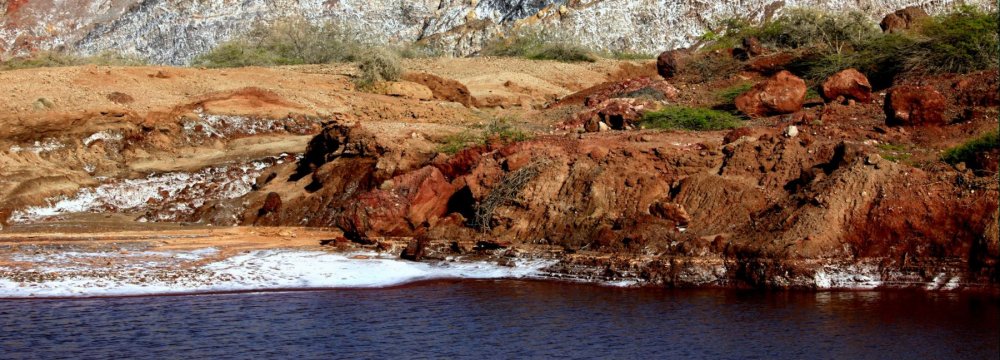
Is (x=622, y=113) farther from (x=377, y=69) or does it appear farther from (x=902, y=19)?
(x=902, y=19)

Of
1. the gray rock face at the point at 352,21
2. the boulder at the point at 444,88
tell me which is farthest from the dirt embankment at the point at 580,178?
the gray rock face at the point at 352,21

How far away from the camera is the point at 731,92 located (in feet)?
64.7

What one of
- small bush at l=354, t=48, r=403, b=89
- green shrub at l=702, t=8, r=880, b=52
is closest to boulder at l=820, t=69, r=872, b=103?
green shrub at l=702, t=8, r=880, b=52

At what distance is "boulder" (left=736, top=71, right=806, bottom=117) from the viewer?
17.3 m

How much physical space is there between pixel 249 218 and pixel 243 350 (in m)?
7.67

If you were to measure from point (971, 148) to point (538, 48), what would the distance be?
22.7 metres

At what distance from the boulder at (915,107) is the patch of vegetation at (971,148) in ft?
5.33

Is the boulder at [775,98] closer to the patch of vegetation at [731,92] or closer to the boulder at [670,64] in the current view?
the patch of vegetation at [731,92]

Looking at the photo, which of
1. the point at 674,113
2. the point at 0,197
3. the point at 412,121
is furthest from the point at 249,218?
the point at 674,113

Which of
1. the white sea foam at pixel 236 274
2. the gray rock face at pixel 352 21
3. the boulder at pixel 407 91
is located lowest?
the white sea foam at pixel 236 274

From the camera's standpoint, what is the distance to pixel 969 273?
10.3 metres

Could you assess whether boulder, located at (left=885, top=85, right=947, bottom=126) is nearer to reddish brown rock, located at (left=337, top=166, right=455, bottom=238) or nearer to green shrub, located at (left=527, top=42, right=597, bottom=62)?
reddish brown rock, located at (left=337, top=166, right=455, bottom=238)

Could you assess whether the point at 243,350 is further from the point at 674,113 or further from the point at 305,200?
the point at 674,113

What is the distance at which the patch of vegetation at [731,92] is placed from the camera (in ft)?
62.8
